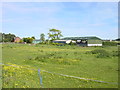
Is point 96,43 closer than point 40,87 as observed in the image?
No

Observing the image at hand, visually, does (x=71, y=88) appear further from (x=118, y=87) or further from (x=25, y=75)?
(x=25, y=75)

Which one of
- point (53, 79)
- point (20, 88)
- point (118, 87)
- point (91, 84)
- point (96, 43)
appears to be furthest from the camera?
point (96, 43)

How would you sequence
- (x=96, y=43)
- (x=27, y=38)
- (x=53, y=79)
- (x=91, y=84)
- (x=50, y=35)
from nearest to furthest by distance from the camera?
(x=91, y=84) → (x=53, y=79) → (x=96, y=43) → (x=50, y=35) → (x=27, y=38)

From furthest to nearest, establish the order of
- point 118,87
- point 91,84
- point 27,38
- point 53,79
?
point 27,38, point 53,79, point 91,84, point 118,87

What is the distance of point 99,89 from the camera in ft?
23.5

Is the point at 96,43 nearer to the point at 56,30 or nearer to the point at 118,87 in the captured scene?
the point at 56,30

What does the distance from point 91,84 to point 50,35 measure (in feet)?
251

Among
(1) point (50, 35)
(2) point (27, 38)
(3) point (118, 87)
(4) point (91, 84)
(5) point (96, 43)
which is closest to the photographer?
(3) point (118, 87)

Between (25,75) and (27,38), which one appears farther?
(27,38)

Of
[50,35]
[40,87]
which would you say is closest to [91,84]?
[40,87]

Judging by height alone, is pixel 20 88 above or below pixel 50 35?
below

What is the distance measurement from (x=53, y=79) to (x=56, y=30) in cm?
7585

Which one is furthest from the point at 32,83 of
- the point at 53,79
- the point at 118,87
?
the point at 118,87

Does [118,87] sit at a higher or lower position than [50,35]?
lower
